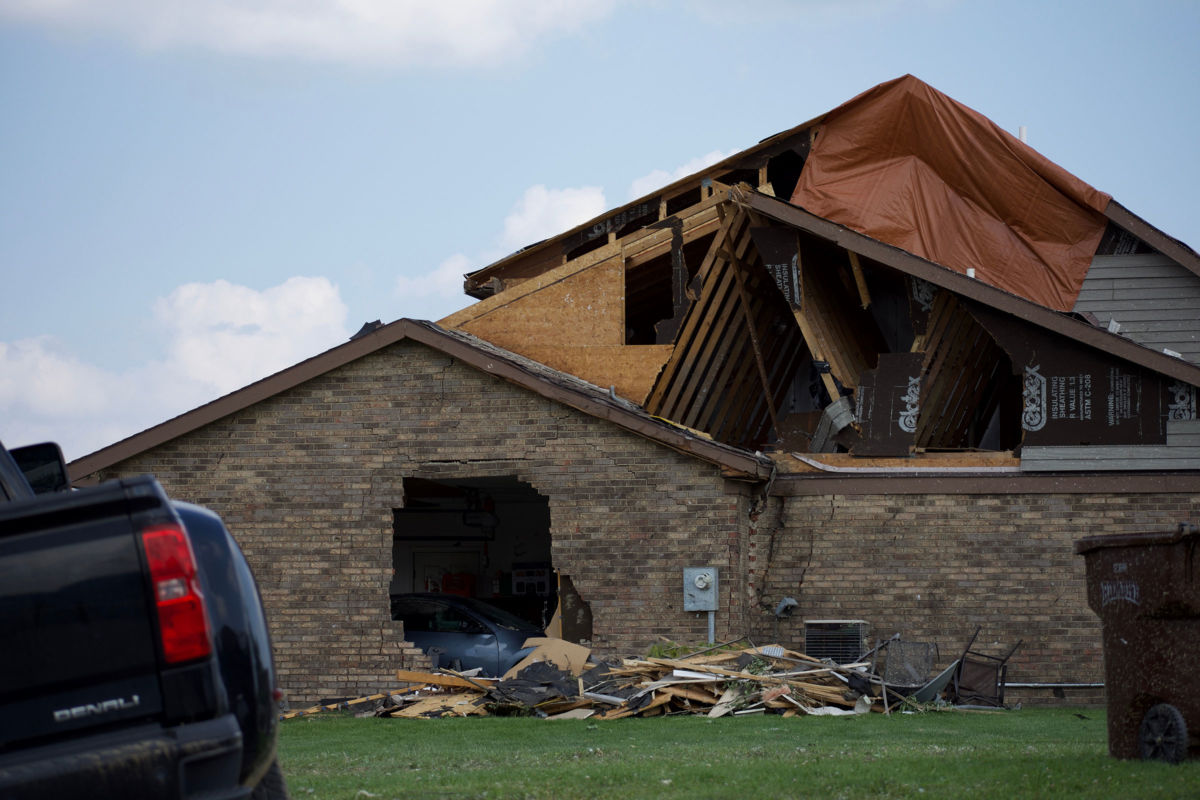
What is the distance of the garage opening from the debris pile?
737 cm

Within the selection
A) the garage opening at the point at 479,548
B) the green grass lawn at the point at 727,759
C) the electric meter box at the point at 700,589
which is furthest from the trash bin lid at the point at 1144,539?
the garage opening at the point at 479,548

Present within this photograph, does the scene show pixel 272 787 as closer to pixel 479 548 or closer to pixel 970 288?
pixel 970 288

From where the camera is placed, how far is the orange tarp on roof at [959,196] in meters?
19.1

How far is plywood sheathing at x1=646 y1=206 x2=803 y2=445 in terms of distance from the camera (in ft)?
60.3

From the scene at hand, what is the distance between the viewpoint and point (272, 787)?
452 centimetres

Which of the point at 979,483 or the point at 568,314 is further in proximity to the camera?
the point at 568,314

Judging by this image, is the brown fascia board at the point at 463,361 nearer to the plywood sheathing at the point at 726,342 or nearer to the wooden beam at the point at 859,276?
the plywood sheathing at the point at 726,342

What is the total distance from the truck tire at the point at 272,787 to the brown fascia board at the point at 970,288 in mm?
13200

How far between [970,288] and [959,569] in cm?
345

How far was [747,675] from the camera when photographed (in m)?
14.2

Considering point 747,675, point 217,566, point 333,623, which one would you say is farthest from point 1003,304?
point 217,566

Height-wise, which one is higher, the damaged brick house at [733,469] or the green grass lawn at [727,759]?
the damaged brick house at [733,469]

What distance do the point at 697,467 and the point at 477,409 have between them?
2.81 meters

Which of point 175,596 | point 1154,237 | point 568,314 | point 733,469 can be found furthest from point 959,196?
point 175,596
